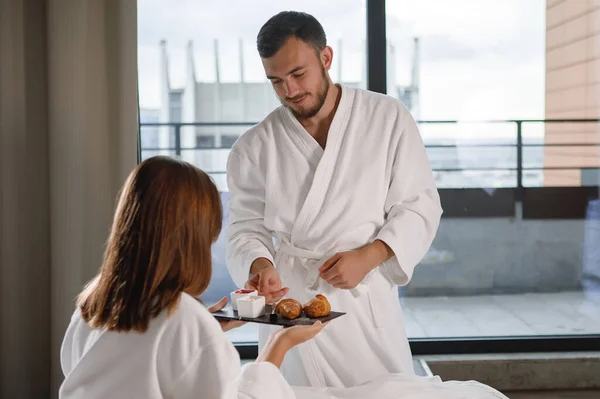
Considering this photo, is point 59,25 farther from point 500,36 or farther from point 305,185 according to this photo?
point 500,36

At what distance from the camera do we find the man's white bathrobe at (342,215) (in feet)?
6.06

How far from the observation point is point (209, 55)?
10.2 feet

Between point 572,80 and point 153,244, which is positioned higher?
point 572,80

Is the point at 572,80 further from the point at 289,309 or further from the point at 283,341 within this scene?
the point at 283,341

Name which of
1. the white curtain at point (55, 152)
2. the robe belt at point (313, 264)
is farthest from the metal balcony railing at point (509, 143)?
the robe belt at point (313, 264)

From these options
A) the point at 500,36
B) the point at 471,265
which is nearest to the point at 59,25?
the point at 500,36

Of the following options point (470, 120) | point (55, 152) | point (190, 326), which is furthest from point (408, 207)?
point (470, 120)

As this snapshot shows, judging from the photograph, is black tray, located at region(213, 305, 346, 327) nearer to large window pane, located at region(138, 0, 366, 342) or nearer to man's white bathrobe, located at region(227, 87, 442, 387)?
man's white bathrobe, located at region(227, 87, 442, 387)

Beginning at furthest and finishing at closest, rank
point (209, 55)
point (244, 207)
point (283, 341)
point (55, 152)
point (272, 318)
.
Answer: point (209, 55), point (55, 152), point (244, 207), point (272, 318), point (283, 341)

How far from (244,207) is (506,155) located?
1.69m

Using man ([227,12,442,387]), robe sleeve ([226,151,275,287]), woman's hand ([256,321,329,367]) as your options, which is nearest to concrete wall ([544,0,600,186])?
man ([227,12,442,387])

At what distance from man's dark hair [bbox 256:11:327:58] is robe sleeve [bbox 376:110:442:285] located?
0.33 m

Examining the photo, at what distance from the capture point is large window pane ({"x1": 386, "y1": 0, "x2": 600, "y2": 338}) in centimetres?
323

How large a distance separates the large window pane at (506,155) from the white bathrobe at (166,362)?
2205 mm
